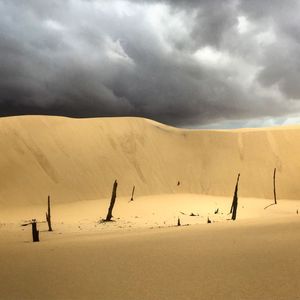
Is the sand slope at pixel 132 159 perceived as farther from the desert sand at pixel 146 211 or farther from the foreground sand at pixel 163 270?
the foreground sand at pixel 163 270

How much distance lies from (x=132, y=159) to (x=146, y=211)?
14.9 metres

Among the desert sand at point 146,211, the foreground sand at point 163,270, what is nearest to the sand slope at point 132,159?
the desert sand at point 146,211

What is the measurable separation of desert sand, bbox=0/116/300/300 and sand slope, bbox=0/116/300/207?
0.12 meters

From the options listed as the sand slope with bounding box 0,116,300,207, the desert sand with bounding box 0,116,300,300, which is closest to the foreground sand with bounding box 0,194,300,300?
the desert sand with bounding box 0,116,300,300

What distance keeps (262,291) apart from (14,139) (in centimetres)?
3494

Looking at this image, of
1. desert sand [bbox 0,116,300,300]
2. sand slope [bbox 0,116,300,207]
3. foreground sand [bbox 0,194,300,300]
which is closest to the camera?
foreground sand [bbox 0,194,300,300]

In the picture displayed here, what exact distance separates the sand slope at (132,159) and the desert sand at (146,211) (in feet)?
0.40

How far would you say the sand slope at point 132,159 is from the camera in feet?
107

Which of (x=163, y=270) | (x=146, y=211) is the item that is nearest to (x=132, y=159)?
(x=146, y=211)

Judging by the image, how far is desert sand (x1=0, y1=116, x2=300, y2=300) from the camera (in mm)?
4633

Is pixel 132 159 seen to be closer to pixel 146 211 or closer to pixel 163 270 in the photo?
pixel 146 211

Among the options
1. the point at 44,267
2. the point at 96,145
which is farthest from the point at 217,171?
the point at 44,267

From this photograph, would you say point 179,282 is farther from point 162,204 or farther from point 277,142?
point 277,142

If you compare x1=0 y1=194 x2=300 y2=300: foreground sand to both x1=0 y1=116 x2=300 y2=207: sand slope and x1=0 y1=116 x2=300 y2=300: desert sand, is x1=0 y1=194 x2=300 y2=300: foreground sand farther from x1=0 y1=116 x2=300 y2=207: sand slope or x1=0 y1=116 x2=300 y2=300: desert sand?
x1=0 y1=116 x2=300 y2=207: sand slope
